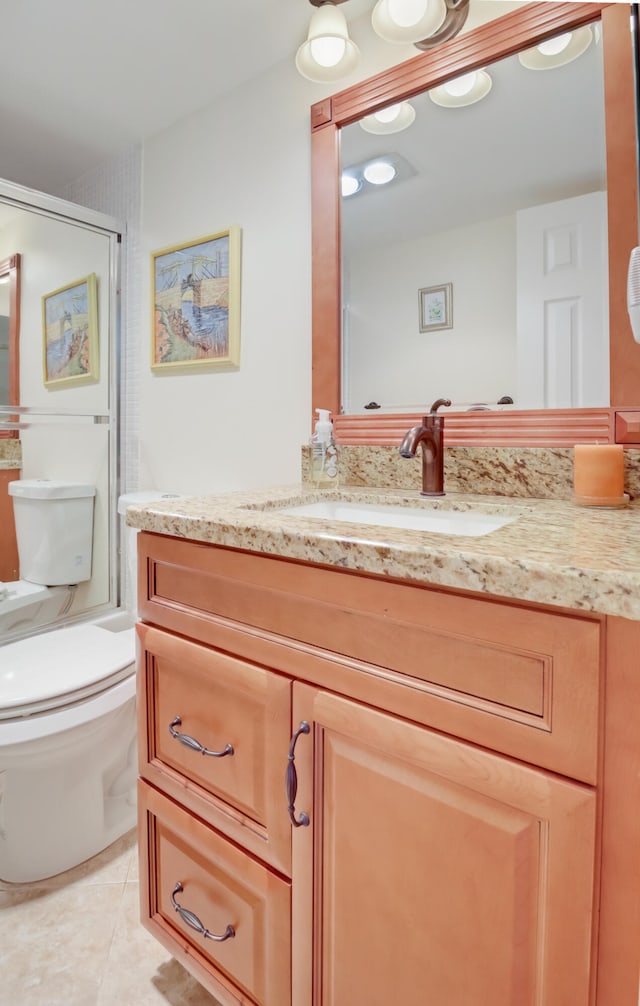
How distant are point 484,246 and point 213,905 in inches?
53.7

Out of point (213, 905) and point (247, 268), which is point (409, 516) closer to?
point (213, 905)

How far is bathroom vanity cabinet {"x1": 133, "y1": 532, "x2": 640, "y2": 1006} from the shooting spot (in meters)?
0.48

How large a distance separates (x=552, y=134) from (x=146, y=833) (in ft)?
5.16

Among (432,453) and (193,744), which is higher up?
(432,453)

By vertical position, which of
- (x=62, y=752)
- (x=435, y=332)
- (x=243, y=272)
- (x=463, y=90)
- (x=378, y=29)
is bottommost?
(x=62, y=752)

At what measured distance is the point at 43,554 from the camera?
1.84 meters

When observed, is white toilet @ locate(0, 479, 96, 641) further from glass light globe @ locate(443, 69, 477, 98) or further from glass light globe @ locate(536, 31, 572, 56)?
glass light globe @ locate(536, 31, 572, 56)

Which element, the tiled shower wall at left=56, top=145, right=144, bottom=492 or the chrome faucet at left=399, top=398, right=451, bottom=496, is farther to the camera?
the tiled shower wall at left=56, top=145, right=144, bottom=492

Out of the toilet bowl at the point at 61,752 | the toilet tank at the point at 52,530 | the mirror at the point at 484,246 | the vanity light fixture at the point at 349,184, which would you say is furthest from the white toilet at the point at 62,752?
the vanity light fixture at the point at 349,184

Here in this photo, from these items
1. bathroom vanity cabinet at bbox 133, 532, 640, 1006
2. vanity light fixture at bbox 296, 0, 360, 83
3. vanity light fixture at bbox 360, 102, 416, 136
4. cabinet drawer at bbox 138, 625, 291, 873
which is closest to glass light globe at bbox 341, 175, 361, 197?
vanity light fixture at bbox 360, 102, 416, 136

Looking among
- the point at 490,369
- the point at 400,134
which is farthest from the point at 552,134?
the point at 490,369

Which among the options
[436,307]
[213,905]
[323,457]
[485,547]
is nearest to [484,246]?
[436,307]

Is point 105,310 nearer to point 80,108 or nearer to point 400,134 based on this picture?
point 80,108

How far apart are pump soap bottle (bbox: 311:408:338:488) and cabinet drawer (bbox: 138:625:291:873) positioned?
1.73 ft
